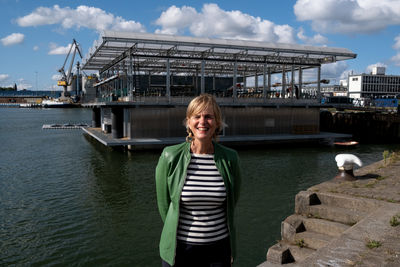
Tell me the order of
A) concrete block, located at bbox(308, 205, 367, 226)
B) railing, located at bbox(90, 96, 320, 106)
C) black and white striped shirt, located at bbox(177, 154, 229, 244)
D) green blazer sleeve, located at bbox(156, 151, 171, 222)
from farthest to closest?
railing, located at bbox(90, 96, 320, 106) < concrete block, located at bbox(308, 205, 367, 226) < green blazer sleeve, located at bbox(156, 151, 171, 222) < black and white striped shirt, located at bbox(177, 154, 229, 244)

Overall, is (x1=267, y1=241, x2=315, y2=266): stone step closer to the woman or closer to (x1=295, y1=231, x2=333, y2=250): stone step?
(x1=295, y1=231, x2=333, y2=250): stone step

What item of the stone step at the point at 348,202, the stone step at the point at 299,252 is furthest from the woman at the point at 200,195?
the stone step at the point at 348,202

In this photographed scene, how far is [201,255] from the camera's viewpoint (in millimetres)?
3887

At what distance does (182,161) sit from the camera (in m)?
3.96

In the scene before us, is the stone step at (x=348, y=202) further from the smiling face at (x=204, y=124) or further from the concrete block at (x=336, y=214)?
the smiling face at (x=204, y=124)

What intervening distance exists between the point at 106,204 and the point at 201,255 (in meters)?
13.6

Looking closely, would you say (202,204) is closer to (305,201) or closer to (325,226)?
(325,226)

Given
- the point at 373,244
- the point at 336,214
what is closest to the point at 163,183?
the point at 373,244

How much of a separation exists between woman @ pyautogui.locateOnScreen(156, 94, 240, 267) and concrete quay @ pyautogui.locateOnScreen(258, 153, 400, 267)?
2611 millimetres

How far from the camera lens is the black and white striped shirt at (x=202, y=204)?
3871 millimetres

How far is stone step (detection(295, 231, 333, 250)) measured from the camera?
830 cm

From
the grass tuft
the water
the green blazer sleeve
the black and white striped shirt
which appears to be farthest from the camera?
the water

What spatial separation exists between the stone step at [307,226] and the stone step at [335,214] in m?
0.20

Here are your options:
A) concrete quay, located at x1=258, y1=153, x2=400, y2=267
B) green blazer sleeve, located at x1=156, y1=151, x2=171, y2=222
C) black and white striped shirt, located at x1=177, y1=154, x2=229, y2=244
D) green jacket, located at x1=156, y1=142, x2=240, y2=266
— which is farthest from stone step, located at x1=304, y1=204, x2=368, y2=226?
green blazer sleeve, located at x1=156, y1=151, x2=171, y2=222
